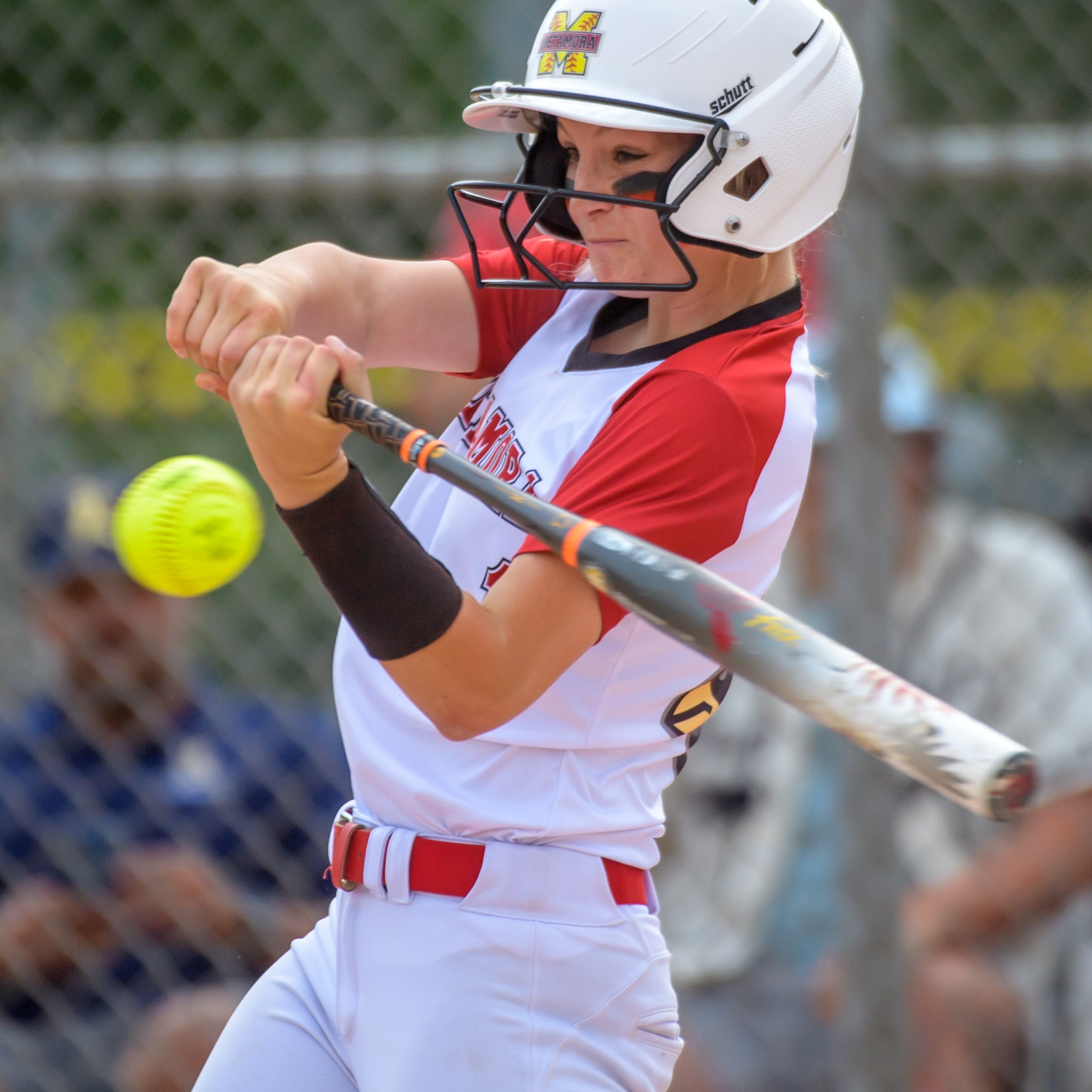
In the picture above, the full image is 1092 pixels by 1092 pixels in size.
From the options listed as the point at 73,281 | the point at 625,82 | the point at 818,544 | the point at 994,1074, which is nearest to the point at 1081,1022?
the point at 994,1074

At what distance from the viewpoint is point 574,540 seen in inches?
50.2

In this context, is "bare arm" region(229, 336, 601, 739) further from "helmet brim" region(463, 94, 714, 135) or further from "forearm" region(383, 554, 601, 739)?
"helmet brim" region(463, 94, 714, 135)

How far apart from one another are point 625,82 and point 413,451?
1.66ft

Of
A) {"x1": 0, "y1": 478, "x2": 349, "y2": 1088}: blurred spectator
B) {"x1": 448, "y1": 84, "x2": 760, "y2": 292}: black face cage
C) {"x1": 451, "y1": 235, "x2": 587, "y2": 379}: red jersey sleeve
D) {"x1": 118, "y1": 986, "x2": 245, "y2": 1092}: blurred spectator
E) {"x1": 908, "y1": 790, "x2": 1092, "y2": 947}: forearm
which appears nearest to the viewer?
{"x1": 448, "y1": 84, "x2": 760, "y2": 292}: black face cage

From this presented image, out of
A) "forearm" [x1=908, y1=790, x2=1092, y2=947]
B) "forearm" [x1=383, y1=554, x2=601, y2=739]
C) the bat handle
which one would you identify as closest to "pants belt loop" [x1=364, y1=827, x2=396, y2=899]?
"forearm" [x1=383, y1=554, x2=601, y2=739]

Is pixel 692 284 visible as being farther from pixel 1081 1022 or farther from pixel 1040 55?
pixel 1040 55

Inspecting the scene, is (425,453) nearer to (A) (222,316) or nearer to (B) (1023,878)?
(A) (222,316)

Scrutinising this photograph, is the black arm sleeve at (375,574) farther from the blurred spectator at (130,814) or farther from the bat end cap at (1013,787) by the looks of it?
the blurred spectator at (130,814)

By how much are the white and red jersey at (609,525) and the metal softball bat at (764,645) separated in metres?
0.12

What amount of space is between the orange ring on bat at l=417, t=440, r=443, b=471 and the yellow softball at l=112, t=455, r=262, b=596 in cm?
39

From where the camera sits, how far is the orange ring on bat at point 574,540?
1.27 metres

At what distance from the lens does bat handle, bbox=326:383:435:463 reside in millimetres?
1338

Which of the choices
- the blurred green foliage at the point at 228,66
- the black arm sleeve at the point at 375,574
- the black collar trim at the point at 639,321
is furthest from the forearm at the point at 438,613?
the blurred green foliage at the point at 228,66

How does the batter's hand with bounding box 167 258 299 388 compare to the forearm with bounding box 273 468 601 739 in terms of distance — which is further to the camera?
the batter's hand with bounding box 167 258 299 388
